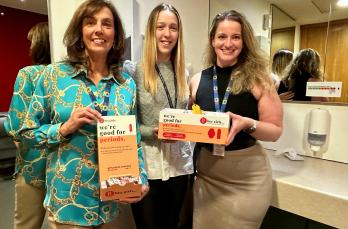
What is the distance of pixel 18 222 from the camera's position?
1.33m

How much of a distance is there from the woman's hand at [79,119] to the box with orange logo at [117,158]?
26 mm

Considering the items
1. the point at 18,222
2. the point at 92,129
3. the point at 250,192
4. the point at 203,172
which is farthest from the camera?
the point at 18,222

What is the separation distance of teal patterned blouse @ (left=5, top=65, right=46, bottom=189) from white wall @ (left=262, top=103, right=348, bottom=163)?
4.60ft

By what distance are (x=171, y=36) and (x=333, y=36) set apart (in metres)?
1.00

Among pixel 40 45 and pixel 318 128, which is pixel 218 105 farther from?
pixel 40 45

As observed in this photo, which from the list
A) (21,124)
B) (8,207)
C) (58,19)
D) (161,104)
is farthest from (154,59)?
(8,207)

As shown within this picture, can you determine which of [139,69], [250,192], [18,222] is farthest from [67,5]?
[250,192]

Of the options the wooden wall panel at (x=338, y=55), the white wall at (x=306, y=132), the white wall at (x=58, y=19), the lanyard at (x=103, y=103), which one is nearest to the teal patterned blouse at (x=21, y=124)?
the lanyard at (x=103, y=103)

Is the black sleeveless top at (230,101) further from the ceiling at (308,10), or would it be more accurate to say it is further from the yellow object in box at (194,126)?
the ceiling at (308,10)

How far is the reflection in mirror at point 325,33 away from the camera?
→ 142 centimetres

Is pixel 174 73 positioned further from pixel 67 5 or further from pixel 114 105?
pixel 67 5

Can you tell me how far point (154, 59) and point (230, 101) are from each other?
0.39 metres

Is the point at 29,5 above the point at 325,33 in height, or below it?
above

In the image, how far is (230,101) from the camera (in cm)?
104
